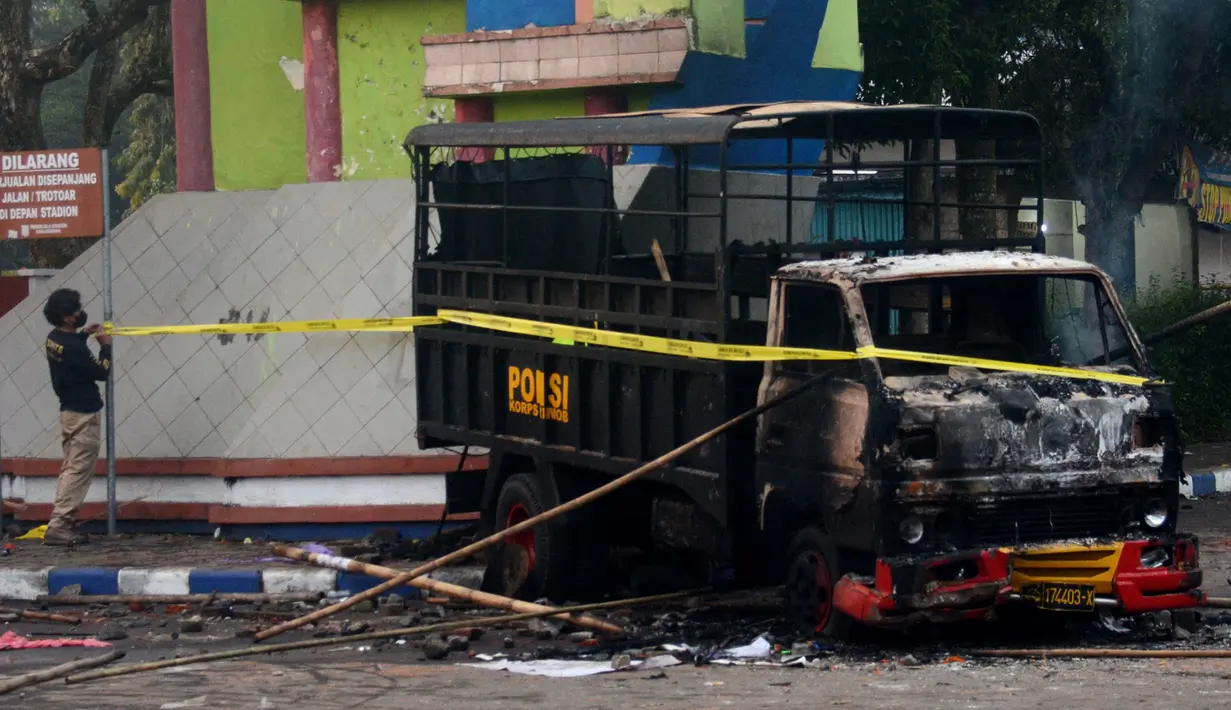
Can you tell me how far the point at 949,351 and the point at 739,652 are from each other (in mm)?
1899

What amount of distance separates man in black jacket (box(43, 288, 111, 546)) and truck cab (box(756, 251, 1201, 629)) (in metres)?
5.94

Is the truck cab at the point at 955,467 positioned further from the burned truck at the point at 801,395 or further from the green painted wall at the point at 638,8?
the green painted wall at the point at 638,8

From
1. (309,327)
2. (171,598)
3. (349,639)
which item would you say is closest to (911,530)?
(349,639)

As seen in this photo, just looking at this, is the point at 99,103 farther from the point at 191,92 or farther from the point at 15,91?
the point at 191,92

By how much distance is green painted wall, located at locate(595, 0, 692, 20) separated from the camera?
1393 cm

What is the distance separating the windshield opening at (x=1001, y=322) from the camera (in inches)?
333

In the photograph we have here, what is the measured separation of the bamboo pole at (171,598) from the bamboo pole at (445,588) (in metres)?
0.31

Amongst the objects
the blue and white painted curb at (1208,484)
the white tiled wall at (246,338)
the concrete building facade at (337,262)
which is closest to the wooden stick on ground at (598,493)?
the concrete building facade at (337,262)

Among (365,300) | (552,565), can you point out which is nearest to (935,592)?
(552,565)

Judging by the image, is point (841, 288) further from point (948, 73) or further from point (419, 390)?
point (948, 73)

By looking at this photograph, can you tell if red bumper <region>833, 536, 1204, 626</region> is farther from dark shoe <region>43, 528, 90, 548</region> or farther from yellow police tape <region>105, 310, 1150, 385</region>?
dark shoe <region>43, 528, 90, 548</region>

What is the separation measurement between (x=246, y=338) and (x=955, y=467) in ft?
25.0

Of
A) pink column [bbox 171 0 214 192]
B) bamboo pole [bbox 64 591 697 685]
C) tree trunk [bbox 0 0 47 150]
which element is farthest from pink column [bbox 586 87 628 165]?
tree trunk [bbox 0 0 47 150]

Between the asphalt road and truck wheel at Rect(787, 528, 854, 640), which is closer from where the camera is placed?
the asphalt road
